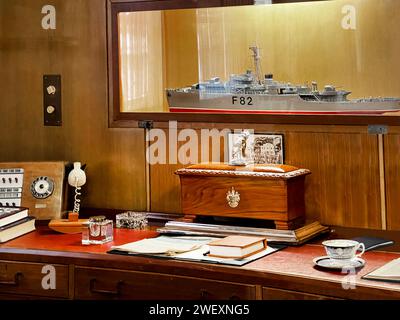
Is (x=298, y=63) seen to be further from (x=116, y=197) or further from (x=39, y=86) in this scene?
(x=39, y=86)

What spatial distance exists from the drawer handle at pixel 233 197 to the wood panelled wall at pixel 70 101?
0.57m

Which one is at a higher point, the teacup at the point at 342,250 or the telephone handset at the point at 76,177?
the telephone handset at the point at 76,177

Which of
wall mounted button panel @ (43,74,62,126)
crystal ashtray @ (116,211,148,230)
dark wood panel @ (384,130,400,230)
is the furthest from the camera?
wall mounted button panel @ (43,74,62,126)

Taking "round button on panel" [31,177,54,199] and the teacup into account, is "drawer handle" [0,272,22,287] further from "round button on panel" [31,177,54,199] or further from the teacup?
the teacup

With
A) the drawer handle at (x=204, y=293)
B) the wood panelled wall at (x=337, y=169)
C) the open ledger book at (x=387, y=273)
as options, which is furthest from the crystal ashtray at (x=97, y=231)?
the open ledger book at (x=387, y=273)

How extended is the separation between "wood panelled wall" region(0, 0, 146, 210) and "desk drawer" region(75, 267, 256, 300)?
2.26ft

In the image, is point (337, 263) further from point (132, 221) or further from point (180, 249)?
point (132, 221)

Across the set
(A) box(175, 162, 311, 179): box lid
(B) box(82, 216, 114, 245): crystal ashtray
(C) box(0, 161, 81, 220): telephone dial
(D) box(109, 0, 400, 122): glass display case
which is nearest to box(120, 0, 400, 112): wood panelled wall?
(D) box(109, 0, 400, 122): glass display case

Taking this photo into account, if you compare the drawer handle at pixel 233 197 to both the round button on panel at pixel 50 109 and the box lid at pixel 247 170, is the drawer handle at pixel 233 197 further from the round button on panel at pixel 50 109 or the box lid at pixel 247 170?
the round button on panel at pixel 50 109

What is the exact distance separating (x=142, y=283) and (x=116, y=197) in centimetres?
84

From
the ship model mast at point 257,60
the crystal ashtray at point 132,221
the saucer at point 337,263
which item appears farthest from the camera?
the crystal ashtray at point 132,221

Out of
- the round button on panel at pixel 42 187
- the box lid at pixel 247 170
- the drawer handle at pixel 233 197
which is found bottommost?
the drawer handle at pixel 233 197

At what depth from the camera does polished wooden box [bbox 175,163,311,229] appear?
117 inches

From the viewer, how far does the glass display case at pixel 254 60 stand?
297cm
